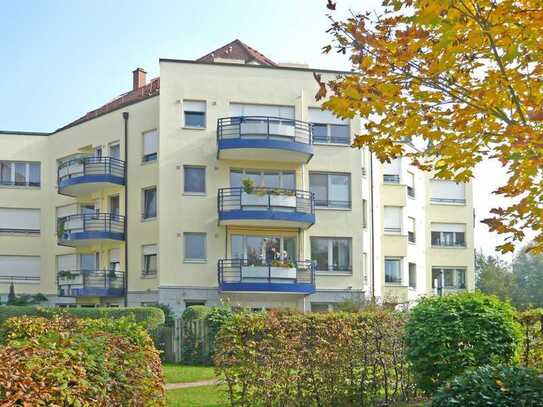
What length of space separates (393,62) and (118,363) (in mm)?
3926

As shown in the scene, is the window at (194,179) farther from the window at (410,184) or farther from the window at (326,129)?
the window at (410,184)

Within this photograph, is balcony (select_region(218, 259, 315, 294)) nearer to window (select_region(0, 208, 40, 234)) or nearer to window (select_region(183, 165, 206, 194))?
window (select_region(183, 165, 206, 194))

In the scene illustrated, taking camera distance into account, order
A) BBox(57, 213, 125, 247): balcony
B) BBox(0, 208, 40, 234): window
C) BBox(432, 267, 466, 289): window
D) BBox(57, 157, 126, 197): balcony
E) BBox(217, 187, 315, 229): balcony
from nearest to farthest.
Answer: BBox(217, 187, 315, 229): balcony < BBox(57, 213, 125, 247): balcony < BBox(57, 157, 126, 197): balcony < BBox(0, 208, 40, 234): window < BBox(432, 267, 466, 289): window

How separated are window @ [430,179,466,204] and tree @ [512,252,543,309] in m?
28.8

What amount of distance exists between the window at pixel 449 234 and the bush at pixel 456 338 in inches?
1296

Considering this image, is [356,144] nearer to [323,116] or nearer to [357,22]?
[357,22]

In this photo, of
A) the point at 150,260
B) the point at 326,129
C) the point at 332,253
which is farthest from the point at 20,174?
the point at 332,253

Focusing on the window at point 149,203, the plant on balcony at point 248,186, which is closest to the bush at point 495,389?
the plant on balcony at point 248,186

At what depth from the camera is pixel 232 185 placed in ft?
114

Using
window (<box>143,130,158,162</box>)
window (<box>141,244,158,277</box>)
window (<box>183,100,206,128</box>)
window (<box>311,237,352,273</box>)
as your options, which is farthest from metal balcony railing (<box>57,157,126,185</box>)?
window (<box>311,237,352,273</box>)

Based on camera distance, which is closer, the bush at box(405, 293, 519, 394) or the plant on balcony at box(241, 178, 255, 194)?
the bush at box(405, 293, 519, 394)

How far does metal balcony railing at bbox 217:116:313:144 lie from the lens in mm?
33469

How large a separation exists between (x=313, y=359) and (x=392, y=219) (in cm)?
2906

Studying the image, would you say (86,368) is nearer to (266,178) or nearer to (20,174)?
(266,178)
